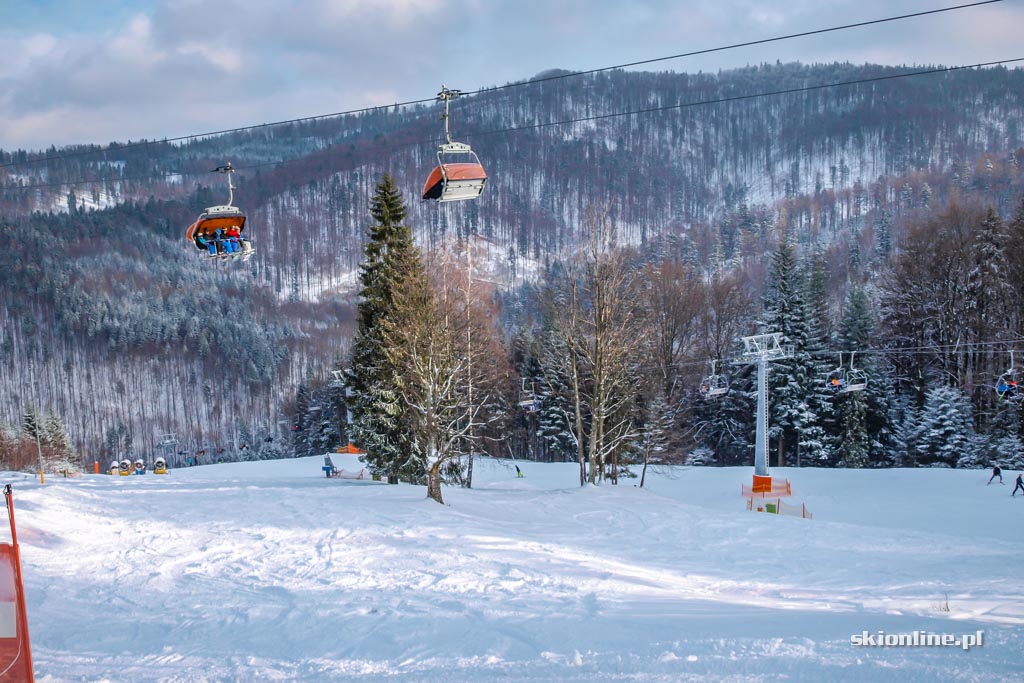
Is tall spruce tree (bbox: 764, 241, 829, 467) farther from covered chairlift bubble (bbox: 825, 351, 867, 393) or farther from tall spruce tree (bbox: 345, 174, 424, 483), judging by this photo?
tall spruce tree (bbox: 345, 174, 424, 483)

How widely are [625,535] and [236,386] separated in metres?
150

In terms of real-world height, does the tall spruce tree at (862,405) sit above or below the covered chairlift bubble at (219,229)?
below

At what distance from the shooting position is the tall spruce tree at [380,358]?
23.7 meters

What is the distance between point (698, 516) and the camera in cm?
1806

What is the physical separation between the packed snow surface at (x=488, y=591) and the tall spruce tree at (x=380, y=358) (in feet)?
15.7

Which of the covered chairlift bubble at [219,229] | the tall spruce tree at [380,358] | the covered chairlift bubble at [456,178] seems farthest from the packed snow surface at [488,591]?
the covered chairlift bubble at [456,178]

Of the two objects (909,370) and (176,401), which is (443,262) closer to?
(909,370)

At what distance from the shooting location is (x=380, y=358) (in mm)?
23797

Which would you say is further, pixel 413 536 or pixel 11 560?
pixel 413 536

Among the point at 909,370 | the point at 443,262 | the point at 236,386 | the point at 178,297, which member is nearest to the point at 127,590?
the point at 443,262

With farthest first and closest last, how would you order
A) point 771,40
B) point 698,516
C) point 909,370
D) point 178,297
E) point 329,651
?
point 178,297 < point 909,370 < point 698,516 < point 771,40 < point 329,651

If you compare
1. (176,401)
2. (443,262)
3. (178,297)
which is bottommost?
(176,401)

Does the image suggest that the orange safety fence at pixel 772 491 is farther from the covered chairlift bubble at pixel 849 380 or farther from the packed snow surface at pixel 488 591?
the packed snow surface at pixel 488 591

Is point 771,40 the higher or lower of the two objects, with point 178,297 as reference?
lower
